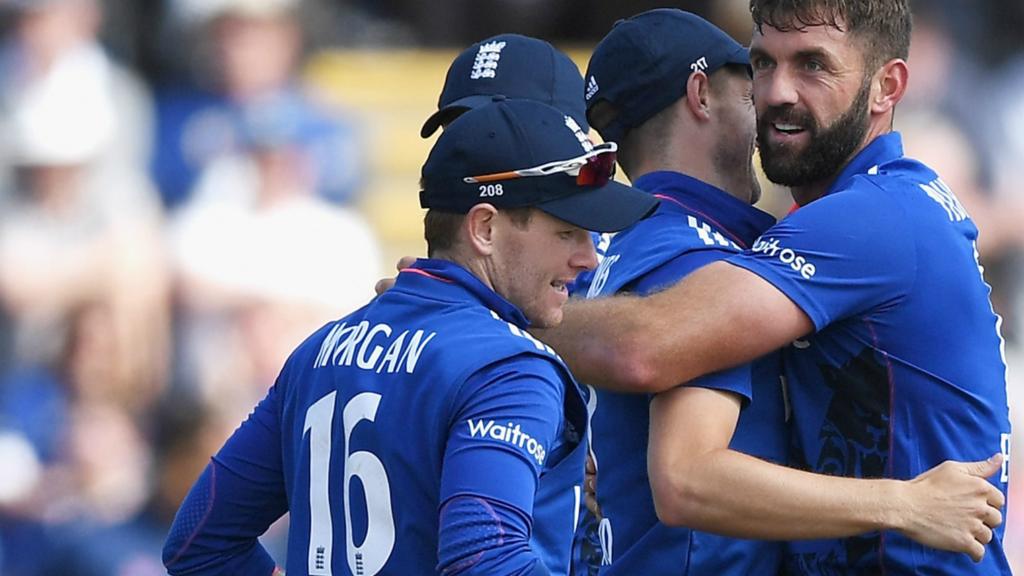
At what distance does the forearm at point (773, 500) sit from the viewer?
336 centimetres

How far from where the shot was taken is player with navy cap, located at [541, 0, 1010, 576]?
3.39 metres

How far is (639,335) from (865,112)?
2.27ft

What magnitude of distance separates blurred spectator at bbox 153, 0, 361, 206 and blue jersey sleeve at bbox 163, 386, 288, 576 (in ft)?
16.1

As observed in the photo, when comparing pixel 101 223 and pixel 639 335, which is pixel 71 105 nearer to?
pixel 101 223

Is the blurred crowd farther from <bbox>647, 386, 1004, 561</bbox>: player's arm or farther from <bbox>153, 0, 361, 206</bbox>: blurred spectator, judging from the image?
<bbox>647, 386, 1004, 561</bbox>: player's arm

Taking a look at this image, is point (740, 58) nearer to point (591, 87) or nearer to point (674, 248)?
point (591, 87)

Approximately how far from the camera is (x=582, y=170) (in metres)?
3.29

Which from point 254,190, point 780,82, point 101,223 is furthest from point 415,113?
point 780,82

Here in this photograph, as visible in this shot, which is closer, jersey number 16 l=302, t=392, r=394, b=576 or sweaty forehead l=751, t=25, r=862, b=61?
jersey number 16 l=302, t=392, r=394, b=576

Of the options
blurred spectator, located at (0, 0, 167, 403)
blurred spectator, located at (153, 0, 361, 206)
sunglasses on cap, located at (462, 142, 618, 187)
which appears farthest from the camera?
blurred spectator, located at (153, 0, 361, 206)

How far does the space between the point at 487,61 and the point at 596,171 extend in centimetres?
159

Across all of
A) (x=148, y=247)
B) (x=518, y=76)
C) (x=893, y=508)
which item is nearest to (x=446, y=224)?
(x=893, y=508)

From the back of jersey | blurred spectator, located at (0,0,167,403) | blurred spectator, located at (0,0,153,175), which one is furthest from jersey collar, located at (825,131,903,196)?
blurred spectator, located at (0,0,153,175)

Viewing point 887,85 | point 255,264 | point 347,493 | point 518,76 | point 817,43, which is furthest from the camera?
point 255,264
